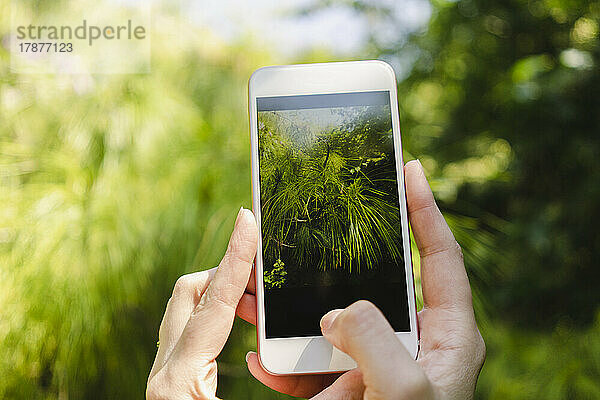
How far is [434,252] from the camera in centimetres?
31

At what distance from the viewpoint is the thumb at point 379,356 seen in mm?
216

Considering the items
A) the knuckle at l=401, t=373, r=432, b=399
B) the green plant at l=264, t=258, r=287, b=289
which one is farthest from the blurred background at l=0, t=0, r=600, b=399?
the knuckle at l=401, t=373, r=432, b=399

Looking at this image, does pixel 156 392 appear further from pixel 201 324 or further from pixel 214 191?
pixel 214 191

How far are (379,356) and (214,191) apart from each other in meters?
0.36

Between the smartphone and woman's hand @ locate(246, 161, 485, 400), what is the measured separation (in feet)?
0.04

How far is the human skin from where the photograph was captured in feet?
0.75

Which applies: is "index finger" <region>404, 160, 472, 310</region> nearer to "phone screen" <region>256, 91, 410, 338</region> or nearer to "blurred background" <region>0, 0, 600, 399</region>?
"phone screen" <region>256, 91, 410, 338</region>

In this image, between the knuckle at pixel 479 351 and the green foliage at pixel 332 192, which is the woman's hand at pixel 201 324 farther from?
the knuckle at pixel 479 351

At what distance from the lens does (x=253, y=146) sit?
33cm

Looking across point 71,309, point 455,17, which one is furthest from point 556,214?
point 71,309

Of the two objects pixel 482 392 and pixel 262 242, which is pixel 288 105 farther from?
pixel 482 392

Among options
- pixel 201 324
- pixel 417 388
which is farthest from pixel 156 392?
pixel 417 388

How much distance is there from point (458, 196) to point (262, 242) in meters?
0.36

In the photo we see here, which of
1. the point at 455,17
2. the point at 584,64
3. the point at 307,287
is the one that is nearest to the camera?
the point at 307,287
